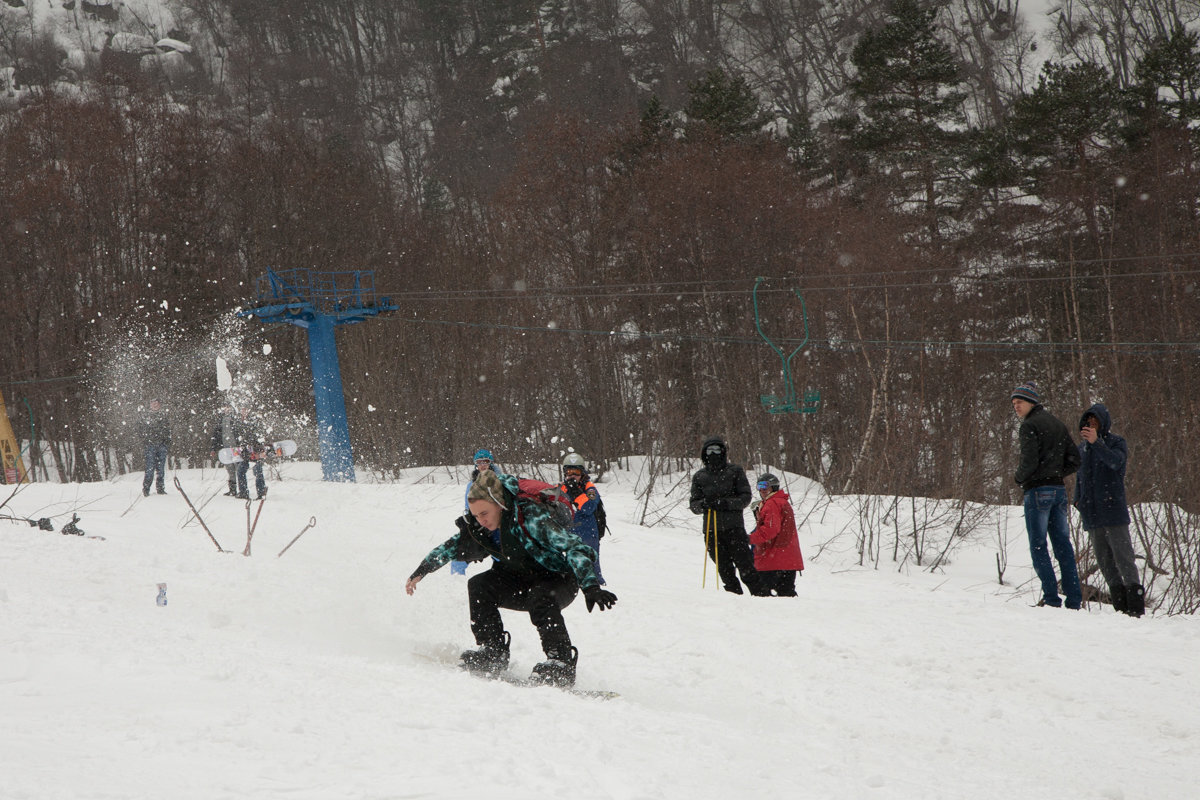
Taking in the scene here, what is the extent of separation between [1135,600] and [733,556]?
349 cm

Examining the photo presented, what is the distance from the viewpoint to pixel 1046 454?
800cm

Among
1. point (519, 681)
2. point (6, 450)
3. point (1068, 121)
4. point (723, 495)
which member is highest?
point (1068, 121)

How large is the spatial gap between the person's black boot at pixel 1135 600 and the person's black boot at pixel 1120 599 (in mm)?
24

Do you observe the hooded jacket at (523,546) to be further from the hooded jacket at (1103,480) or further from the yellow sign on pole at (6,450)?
the yellow sign on pole at (6,450)

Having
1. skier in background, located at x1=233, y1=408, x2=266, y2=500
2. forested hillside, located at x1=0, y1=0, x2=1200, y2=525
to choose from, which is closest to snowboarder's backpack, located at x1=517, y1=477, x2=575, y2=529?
skier in background, located at x1=233, y1=408, x2=266, y2=500

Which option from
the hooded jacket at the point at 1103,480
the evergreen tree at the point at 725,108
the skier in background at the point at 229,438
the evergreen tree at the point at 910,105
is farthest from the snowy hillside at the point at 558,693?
the evergreen tree at the point at 910,105

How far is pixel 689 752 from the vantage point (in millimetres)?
4035

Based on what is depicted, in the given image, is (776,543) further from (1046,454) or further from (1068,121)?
(1068,121)

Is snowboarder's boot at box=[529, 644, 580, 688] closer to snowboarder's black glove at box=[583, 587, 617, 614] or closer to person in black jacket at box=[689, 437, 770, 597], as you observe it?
snowboarder's black glove at box=[583, 587, 617, 614]

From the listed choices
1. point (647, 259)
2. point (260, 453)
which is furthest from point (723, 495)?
point (647, 259)

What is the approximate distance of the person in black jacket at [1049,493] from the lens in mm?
7992

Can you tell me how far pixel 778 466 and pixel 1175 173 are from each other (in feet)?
56.0

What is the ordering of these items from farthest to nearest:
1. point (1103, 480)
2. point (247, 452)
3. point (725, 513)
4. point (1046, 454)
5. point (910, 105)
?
point (910, 105), point (247, 452), point (725, 513), point (1046, 454), point (1103, 480)

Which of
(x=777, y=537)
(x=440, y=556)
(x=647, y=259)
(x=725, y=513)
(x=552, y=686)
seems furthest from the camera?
(x=647, y=259)
